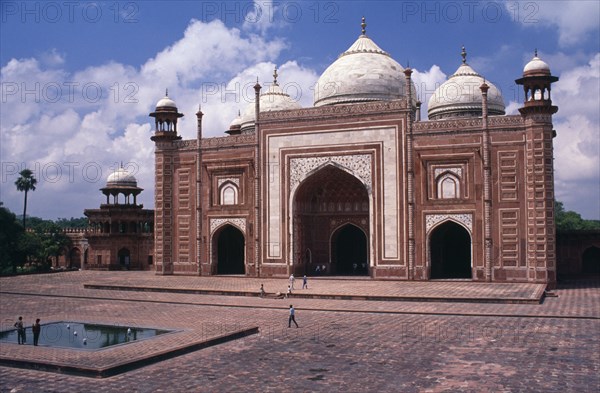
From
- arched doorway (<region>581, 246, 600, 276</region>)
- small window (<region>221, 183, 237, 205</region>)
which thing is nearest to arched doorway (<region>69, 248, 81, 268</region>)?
small window (<region>221, 183, 237, 205</region>)

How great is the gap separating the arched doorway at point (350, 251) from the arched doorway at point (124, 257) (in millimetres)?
13917

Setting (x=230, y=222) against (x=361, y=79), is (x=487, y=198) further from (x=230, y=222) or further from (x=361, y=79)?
(x=230, y=222)

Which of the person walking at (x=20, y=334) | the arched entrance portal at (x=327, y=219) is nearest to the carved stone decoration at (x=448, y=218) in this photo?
the arched entrance portal at (x=327, y=219)

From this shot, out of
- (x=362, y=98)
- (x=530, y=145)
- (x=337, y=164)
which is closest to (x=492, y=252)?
(x=530, y=145)

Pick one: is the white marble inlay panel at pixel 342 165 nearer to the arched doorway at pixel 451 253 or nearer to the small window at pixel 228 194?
the small window at pixel 228 194

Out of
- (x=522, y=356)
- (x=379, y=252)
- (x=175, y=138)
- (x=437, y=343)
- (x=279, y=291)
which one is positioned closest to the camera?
(x=522, y=356)

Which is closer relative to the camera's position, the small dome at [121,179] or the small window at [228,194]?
the small window at [228,194]

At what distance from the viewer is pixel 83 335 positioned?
1381 cm

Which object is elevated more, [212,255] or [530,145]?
[530,145]

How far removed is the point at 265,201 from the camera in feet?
88.0

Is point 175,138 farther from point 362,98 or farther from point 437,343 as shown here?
point 437,343

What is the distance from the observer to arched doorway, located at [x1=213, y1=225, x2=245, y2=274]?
96.1 ft

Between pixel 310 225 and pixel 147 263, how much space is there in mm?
12446

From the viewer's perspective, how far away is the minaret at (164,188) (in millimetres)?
28656
